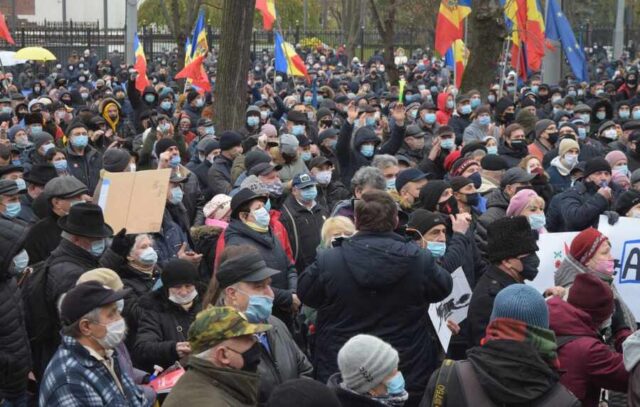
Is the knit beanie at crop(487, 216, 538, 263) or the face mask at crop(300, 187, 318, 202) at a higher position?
the knit beanie at crop(487, 216, 538, 263)

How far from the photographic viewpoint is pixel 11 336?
6438mm

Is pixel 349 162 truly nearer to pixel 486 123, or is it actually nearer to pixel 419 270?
pixel 486 123

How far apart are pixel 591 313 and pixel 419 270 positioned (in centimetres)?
88

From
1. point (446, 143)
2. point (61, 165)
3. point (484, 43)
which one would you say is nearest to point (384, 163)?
point (446, 143)

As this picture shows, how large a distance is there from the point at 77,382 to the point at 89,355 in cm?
15

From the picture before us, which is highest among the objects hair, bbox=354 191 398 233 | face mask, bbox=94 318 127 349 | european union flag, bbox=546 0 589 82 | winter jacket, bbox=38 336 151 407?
european union flag, bbox=546 0 589 82

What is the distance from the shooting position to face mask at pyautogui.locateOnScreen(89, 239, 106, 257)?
682cm

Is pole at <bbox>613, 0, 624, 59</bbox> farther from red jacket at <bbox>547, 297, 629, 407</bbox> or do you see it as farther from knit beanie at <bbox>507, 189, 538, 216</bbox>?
red jacket at <bbox>547, 297, 629, 407</bbox>

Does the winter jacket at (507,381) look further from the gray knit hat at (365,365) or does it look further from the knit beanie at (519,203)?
the knit beanie at (519,203)

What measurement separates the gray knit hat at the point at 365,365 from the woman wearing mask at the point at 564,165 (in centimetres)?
682

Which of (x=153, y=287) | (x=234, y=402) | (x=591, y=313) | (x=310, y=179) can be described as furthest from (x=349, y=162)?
(x=234, y=402)

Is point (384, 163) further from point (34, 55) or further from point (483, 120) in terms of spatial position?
point (34, 55)

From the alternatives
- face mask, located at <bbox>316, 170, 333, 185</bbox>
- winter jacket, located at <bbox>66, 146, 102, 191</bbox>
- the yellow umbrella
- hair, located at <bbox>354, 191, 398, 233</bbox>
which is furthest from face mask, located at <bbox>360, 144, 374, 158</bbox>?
the yellow umbrella

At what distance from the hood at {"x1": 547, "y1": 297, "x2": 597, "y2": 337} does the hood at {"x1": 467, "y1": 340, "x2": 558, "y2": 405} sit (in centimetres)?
77
